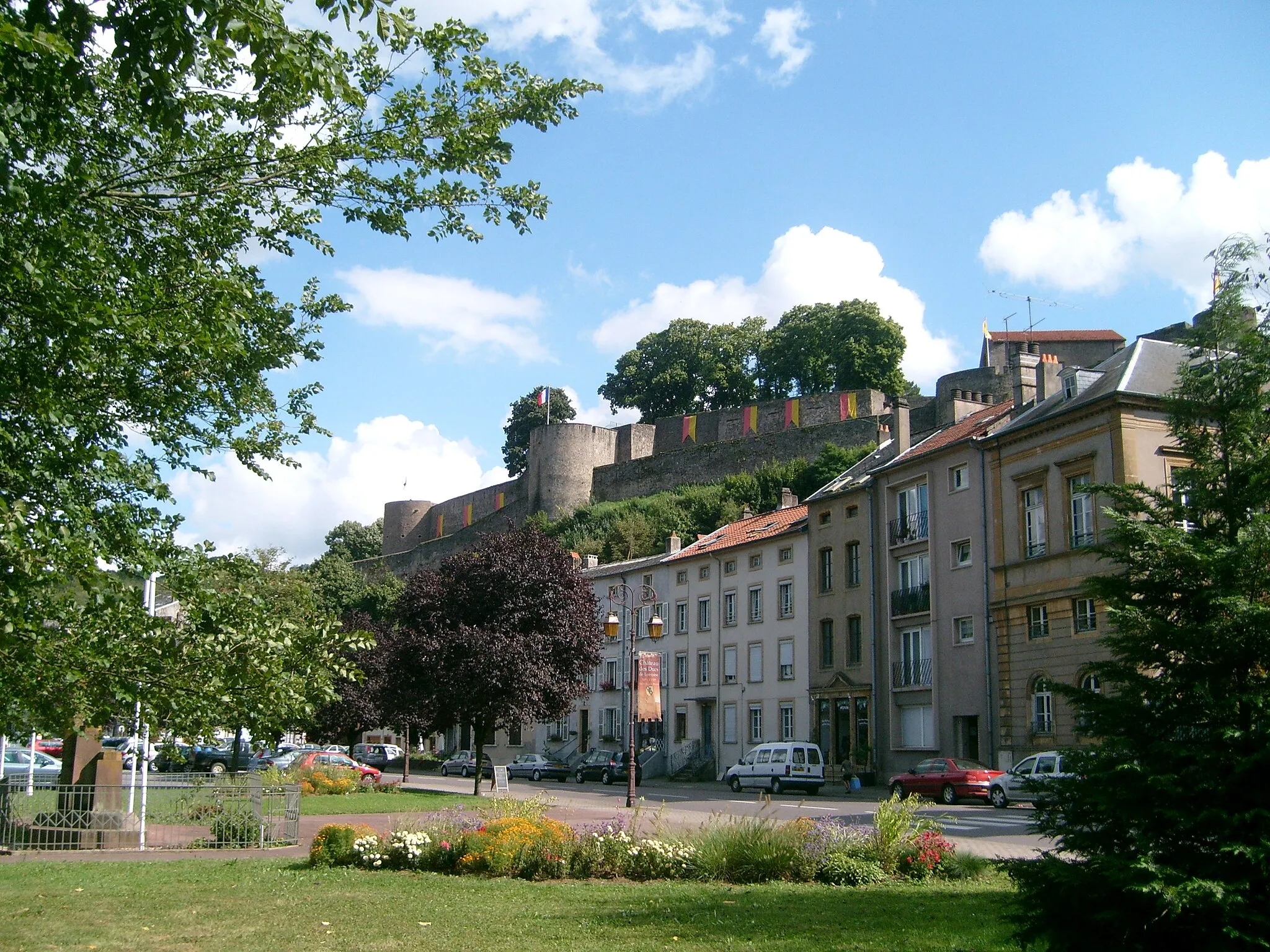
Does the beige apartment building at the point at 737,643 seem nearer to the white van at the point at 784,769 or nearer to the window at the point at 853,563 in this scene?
the window at the point at 853,563

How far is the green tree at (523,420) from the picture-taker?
100250mm

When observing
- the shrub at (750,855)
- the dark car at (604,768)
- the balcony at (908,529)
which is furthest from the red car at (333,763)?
the shrub at (750,855)

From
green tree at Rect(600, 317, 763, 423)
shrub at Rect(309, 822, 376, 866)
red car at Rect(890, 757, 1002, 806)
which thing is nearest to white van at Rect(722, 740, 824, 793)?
red car at Rect(890, 757, 1002, 806)

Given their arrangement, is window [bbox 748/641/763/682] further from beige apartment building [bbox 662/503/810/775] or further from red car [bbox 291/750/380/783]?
red car [bbox 291/750/380/783]

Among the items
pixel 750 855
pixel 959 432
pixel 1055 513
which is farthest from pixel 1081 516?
pixel 750 855

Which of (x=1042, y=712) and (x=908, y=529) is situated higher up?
(x=908, y=529)

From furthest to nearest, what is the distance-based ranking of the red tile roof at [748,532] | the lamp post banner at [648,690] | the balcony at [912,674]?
the red tile roof at [748,532] → the balcony at [912,674] → the lamp post banner at [648,690]

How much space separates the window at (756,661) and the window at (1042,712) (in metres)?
15.6

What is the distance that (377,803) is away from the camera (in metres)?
26.1

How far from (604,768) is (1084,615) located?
66.1 feet

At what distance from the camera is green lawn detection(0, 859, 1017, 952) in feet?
30.1

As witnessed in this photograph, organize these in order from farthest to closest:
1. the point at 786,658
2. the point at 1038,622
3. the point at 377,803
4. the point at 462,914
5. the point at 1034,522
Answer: the point at 786,658
the point at 1034,522
the point at 1038,622
the point at 377,803
the point at 462,914

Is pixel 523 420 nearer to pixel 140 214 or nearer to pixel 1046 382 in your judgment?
pixel 1046 382

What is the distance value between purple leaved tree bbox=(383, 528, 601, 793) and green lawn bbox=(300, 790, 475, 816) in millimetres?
1835
